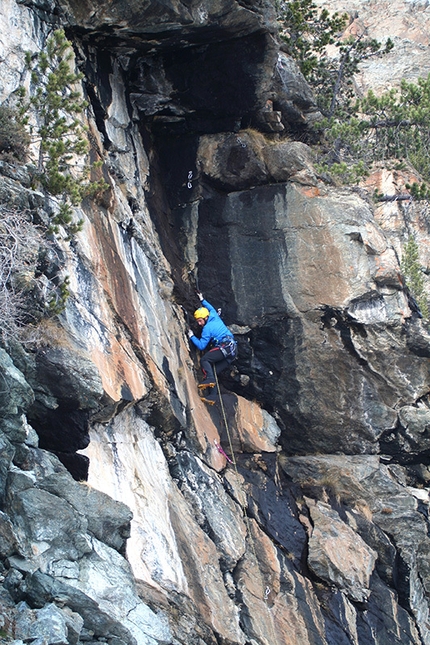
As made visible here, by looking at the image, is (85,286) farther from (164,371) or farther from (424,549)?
Result: (424,549)

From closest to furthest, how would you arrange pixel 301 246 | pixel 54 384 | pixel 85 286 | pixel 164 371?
pixel 54 384
pixel 85 286
pixel 164 371
pixel 301 246

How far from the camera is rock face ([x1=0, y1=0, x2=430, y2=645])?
7363 millimetres

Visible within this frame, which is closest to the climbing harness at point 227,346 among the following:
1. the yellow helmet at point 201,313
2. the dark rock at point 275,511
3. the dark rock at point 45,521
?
the yellow helmet at point 201,313

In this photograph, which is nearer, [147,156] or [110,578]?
[110,578]

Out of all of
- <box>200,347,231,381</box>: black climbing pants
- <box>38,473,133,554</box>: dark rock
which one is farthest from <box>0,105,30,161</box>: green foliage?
<box>200,347,231,381</box>: black climbing pants

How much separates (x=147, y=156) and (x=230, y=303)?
347 cm

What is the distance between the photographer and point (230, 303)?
13914 mm

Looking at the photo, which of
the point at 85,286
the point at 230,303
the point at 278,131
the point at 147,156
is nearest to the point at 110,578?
the point at 85,286

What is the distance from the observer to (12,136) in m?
8.66

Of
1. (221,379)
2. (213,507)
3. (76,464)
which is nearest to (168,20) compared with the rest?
(221,379)

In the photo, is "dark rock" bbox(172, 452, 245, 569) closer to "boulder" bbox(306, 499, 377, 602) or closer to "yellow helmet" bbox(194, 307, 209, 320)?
"boulder" bbox(306, 499, 377, 602)

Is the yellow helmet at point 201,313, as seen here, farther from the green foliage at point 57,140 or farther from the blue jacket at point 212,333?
the green foliage at point 57,140

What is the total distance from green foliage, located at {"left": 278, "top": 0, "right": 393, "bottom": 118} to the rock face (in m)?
2.55

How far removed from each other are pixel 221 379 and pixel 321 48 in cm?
1051
